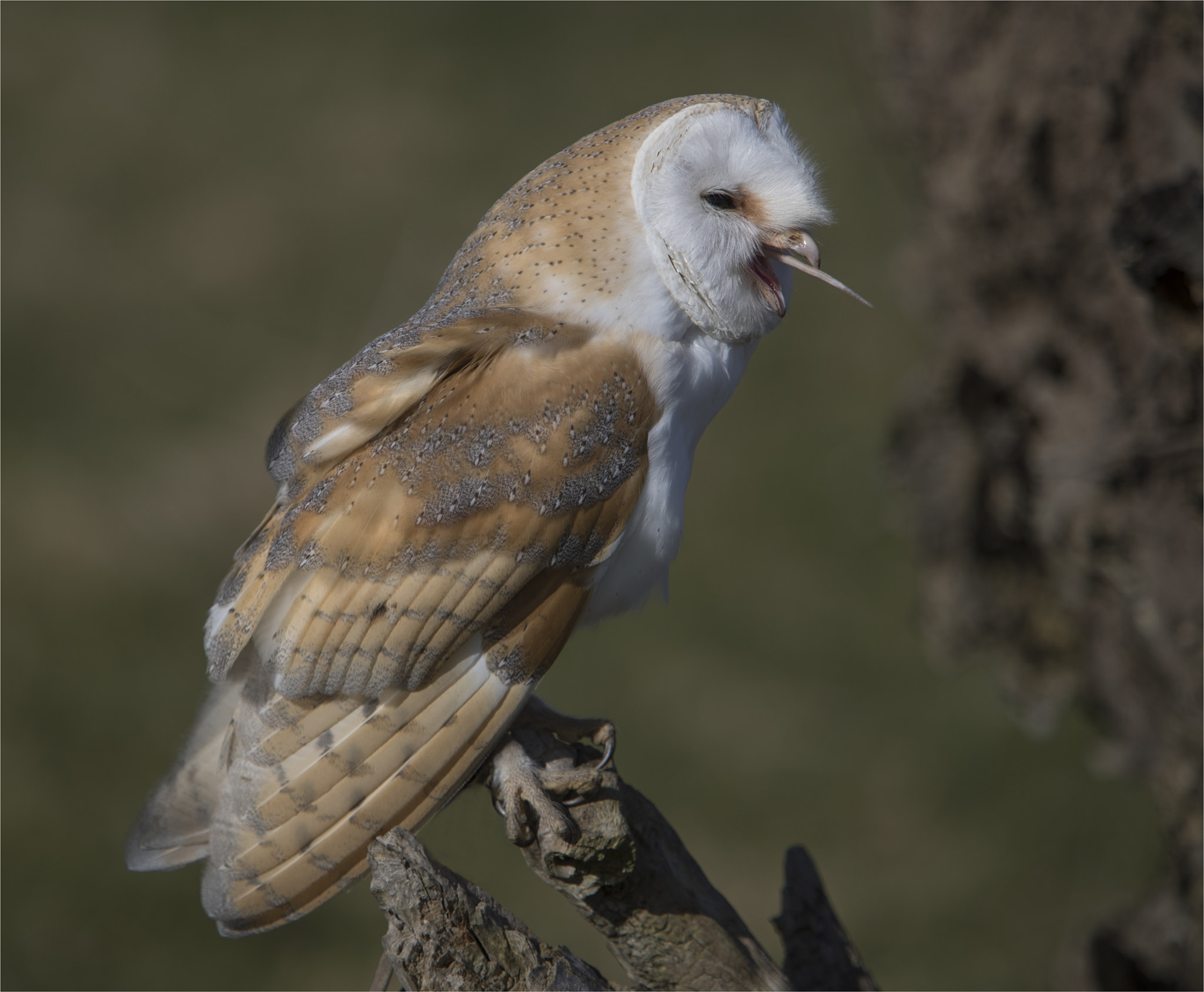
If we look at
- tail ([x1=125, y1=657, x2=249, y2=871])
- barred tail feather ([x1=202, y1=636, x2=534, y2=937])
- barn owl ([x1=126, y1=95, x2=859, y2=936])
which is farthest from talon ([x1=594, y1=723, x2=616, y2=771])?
tail ([x1=125, y1=657, x2=249, y2=871])

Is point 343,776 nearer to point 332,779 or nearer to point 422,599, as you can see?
point 332,779

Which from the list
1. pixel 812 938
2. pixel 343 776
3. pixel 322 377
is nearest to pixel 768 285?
pixel 343 776

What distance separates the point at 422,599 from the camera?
148 centimetres

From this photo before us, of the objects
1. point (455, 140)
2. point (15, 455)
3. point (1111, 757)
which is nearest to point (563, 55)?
point (455, 140)

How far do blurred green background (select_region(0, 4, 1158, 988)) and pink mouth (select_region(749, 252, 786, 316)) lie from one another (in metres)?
1.13

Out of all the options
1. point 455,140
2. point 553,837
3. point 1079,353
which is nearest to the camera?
point 553,837

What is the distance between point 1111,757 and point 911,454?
4.15ft

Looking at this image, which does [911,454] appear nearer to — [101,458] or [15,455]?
[101,458]

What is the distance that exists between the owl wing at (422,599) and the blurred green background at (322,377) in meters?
0.49

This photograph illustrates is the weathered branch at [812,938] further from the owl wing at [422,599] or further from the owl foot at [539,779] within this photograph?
the owl wing at [422,599]

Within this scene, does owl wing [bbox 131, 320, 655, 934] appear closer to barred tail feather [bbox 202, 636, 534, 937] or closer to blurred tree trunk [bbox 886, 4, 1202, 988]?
barred tail feather [bbox 202, 636, 534, 937]

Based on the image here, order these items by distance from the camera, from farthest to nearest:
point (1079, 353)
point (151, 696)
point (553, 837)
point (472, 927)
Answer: point (151, 696) → point (1079, 353) → point (553, 837) → point (472, 927)

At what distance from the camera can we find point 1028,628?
3.75 metres

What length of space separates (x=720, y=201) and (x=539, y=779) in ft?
3.23
